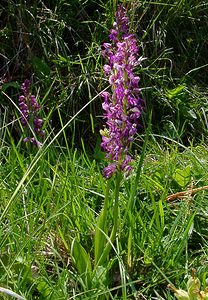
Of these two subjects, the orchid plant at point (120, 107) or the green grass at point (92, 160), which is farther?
the green grass at point (92, 160)

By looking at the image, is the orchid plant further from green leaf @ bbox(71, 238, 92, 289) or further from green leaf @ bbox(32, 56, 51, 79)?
green leaf @ bbox(32, 56, 51, 79)

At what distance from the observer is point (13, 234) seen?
2.01 m

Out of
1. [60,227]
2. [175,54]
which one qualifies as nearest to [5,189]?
[60,227]

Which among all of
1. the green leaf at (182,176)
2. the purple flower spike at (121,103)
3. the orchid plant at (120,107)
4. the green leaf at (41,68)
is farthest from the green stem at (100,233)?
the green leaf at (41,68)

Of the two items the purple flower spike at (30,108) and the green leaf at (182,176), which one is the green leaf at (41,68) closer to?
the purple flower spike at (30,108)

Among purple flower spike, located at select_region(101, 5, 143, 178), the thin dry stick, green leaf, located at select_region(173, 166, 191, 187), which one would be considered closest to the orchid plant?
purple flower spike, located at select_region(101, 5, 143, 178)

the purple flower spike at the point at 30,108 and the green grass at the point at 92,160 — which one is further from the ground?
the purple flower spike at the point at 30,108

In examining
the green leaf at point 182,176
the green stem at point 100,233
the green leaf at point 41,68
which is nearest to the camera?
the green stem at point 100,233

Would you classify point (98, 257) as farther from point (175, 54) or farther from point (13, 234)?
point (175, 54)

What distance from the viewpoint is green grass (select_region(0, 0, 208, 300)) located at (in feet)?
6.59

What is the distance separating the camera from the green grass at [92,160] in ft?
6.59

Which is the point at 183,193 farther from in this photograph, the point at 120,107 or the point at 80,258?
the point at 120,107

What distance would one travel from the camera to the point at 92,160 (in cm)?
312

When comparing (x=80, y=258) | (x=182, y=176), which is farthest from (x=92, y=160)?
(x=80, y=258)
